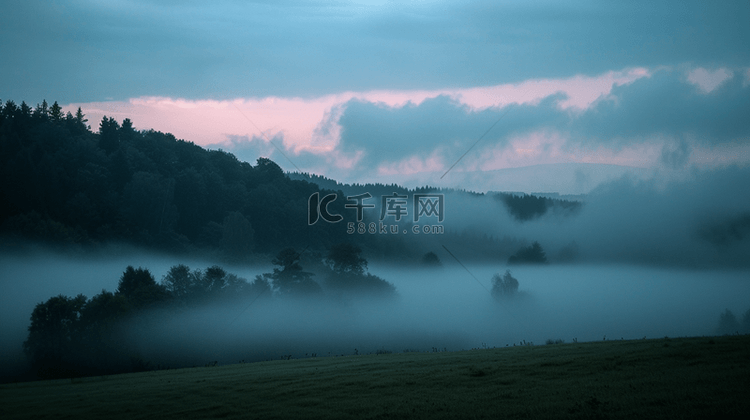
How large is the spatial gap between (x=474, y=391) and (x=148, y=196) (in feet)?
403

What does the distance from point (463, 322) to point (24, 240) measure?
8561cm

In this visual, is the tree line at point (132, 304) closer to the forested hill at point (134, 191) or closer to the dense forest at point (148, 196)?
the dense forest at point (148, 196)

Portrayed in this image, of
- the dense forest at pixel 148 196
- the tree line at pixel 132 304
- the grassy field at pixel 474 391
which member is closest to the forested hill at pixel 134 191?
the dense forest at pixel 148 196

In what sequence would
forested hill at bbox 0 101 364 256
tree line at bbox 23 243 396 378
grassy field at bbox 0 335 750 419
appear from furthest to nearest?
forested hill at bbox 0 101 364 256 → tree line at bbox 23 243 396 378 → grassy field at bbox 0 335 750 419

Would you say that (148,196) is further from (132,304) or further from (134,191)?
(132,304)

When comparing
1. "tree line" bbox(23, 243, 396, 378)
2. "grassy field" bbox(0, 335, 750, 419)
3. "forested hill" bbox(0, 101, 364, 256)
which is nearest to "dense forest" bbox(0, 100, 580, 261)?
"forested hill" bbox(0, 101, 364, 256)

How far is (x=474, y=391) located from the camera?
17.2 metres

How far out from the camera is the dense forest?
111 metres

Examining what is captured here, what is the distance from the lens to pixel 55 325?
53.2 metres

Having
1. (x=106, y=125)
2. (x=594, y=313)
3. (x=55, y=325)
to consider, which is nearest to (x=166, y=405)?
(x=55, y=325)

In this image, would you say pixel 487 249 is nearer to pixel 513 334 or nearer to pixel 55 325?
pixel 513 334

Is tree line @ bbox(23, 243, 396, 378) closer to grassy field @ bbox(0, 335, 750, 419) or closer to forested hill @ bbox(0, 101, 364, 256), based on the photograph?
grassy field @ bbox(0, 335, 750, 419)

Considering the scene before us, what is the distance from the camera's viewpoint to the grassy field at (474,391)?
14.0 m

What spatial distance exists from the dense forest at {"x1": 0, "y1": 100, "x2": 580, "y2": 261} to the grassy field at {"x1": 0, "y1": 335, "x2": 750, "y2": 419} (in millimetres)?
76641
